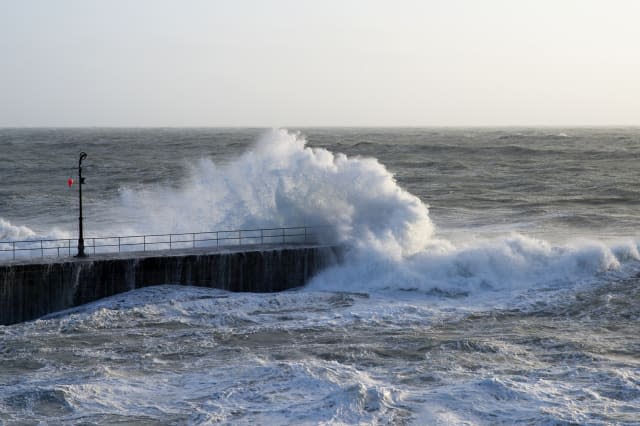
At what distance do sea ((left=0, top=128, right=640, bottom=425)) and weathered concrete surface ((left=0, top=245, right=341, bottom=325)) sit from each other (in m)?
0.44

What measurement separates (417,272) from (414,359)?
8.14 meters

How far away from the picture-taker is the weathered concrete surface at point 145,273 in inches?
809

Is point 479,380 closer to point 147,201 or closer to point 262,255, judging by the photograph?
point 262,255

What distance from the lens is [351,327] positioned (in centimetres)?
1923

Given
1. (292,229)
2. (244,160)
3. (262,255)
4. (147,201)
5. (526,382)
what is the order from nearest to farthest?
(526,382)
(262,255)
(292,229)
(244,160)
(147,201)

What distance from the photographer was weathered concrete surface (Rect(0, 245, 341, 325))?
2055 cm

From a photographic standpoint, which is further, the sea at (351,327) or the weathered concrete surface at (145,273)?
the weathered concrete surface at (145,273)

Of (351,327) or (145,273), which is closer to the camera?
(351,327)

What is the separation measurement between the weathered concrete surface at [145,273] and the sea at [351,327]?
1.44 feet

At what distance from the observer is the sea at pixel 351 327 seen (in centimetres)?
1410

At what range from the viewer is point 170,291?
868 inches

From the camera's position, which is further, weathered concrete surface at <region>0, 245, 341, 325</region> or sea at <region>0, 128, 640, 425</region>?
weathered concrete surface at <region>0, 245, 341, 325</region>

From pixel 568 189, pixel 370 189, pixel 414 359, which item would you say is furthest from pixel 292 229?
pixel 568 189

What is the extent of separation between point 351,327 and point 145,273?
6.33 m
